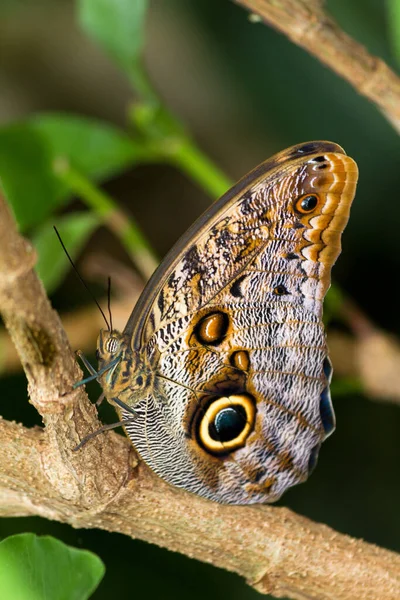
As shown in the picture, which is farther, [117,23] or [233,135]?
[233,135]

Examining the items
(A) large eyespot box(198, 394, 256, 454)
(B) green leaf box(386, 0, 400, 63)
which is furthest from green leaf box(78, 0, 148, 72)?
(A) large eyespot box(198, 394, 256, 454)

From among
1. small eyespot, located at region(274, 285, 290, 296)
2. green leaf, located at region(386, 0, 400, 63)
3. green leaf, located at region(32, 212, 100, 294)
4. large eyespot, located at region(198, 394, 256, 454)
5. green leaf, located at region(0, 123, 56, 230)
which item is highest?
green leaf, located at region(0, 123, 56, 230)

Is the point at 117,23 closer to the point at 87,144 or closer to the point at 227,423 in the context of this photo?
the point at 87,144

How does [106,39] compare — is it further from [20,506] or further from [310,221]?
[20,506]

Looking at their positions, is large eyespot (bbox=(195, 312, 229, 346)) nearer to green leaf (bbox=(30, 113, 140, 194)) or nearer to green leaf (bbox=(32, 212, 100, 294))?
green leaf (bbox=(32, 212, 100, 294))

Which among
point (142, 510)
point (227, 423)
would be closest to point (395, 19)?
point (227, 423)

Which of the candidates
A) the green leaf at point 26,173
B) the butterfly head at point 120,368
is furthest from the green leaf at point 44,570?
the green leaf at point 26,173

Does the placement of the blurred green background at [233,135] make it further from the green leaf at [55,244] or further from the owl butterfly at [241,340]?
the owl butterfly at [241,340]
